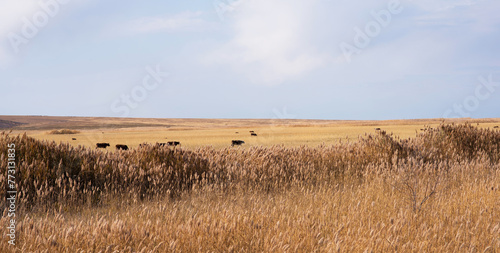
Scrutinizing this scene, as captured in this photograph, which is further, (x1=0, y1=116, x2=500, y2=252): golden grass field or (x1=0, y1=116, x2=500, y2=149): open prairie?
(x1=0, y1=116, x2=500, y2=149): open prairie

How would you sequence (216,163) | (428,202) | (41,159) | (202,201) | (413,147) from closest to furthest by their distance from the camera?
1. (428,202)
2. (202,201)
3. (41,159)
4. (216,163)
5. (413,147)

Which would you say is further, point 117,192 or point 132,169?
point 132,169

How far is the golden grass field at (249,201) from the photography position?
10.9 feet

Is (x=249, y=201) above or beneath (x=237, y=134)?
above

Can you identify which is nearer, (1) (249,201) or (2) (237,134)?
(1) (249,201)

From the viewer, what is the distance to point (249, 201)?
16.8 feet

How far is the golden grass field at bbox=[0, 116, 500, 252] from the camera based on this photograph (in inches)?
130

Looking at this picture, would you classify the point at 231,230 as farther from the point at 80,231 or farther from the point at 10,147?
the point at 10,147

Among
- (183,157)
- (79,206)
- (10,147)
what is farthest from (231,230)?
(10,147)

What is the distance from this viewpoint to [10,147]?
6.49 m

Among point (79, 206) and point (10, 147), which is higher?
point (10, 147)

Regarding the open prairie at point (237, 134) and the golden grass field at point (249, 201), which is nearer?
the golden grass field at point (249, 201)

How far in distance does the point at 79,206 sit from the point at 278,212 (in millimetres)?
3074

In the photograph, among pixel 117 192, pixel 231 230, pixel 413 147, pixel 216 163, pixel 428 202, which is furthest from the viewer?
pixel 413 147
